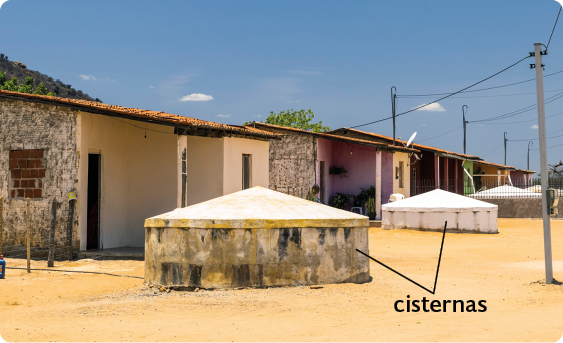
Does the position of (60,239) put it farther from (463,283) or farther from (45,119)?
(463,283)

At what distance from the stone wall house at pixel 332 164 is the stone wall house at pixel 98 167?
6.56 metres

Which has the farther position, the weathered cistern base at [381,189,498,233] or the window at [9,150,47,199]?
the weathered cistern base at [381,189,498,233]

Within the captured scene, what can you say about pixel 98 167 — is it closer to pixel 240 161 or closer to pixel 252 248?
pixel 240 161

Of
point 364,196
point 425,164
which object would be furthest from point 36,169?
point 425,164

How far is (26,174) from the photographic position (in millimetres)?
13625

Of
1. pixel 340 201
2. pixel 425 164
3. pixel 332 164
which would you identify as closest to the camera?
pixel 340 201

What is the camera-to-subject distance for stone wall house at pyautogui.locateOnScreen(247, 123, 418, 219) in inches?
887

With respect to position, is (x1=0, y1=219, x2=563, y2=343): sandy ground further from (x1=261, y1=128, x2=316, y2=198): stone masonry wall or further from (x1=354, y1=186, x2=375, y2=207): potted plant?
(x1=354, y1=186, x2=375, y2=207): potted plant

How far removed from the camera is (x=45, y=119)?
531 inches

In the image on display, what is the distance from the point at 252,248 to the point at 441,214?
12.8 m

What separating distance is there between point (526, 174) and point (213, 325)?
5887 centimetres

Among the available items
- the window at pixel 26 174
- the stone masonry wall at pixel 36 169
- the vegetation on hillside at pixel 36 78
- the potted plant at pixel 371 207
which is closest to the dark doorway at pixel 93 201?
the stone masonry wall at pixel 36 169

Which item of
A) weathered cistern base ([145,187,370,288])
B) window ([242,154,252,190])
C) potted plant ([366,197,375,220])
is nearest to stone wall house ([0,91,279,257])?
window ([242,154,252,190])

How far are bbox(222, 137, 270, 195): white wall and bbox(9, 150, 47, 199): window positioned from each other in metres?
4.56
